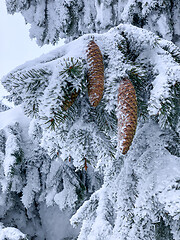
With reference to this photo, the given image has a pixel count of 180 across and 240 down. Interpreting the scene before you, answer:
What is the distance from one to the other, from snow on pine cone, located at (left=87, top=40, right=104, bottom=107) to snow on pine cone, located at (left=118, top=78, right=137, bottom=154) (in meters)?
0.06

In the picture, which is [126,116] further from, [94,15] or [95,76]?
[94,15]

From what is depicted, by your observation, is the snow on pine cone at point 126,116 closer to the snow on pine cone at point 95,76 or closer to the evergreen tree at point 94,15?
the snow on pine cone at point 95,76

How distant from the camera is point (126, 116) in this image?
61 centimetres

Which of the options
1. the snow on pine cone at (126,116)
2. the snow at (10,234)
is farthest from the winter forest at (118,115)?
the snow at (10,234)

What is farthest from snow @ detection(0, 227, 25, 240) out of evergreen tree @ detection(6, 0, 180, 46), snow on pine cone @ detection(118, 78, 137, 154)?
evergreen tree @ detection(6, 0, 180, 46)

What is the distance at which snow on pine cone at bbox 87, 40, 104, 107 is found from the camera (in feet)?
2.07

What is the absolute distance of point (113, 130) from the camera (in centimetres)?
84

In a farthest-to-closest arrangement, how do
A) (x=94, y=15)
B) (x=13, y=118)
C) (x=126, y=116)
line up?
1. (x=94, y=15)
2. (x=13, y=118)
3. (x=126, y=116)

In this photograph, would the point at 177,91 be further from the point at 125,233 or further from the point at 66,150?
the point at 125,233

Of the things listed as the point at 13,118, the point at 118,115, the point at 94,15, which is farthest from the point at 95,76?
the point at 94,15

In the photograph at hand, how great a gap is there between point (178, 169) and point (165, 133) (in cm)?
22

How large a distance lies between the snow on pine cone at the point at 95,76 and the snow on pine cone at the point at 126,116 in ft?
0.21

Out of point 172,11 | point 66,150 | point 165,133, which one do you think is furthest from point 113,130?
point 172,11

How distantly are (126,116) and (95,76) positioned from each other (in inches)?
6.2
